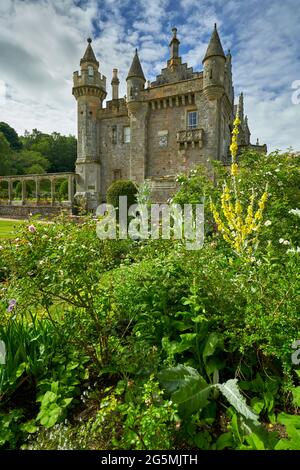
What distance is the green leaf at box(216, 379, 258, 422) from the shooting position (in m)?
1.61

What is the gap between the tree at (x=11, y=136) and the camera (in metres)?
56.3

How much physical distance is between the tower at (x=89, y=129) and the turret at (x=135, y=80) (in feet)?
11.3

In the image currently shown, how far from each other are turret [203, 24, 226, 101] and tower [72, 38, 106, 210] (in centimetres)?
1004

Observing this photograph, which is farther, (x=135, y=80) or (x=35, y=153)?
(x=35, y=153)

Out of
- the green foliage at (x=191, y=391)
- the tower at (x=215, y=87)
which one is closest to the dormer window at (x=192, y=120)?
the tower at (x=215, y=87)

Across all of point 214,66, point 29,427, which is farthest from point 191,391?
point 214,66

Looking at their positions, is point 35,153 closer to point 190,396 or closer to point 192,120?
point 192,120

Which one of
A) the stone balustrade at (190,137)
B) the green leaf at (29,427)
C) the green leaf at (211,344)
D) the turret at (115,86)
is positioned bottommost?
the green leaf at (29,427)

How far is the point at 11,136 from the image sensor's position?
57.4 meters

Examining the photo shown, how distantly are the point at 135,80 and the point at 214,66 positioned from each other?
21.9 feet

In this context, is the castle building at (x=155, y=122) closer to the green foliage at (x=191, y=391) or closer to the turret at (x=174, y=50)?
the turret at (x=174, y=50)

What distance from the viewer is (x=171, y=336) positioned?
2459 mm

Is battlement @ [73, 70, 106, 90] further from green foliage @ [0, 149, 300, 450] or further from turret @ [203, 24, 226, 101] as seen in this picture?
green foliage @ [0, 149, 300, 450]
